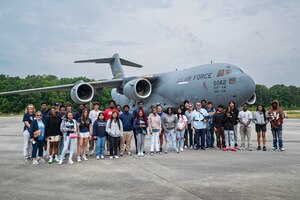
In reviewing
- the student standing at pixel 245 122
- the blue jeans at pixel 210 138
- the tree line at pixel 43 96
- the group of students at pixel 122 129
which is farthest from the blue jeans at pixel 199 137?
the tree line at pixel 43 96

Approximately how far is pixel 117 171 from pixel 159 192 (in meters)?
1.93

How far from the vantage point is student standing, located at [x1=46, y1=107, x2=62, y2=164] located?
25.5ft

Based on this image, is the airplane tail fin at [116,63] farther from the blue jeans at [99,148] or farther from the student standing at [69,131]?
the student standing at [69,131]

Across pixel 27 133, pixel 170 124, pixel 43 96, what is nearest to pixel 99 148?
pixel 27 133

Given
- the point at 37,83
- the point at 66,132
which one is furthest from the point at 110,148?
the point at 37,83

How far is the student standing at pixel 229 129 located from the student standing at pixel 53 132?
5349mm

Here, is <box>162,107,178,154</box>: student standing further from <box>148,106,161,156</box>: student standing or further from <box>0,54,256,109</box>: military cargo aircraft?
<box>0,54,256,109</box>: military cargo aircraft

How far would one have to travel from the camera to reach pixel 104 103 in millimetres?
74438

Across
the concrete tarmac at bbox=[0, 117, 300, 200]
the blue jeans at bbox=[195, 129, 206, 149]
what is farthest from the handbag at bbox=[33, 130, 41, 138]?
the blue jeans at bbox=[195, 129, 206, 149]

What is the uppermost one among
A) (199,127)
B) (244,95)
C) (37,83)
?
(37,83)

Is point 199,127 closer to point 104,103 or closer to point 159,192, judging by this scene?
point 159,192

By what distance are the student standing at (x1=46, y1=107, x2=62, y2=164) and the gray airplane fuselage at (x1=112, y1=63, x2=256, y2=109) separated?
8711 millimetres

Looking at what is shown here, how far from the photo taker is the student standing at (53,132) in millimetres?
7785

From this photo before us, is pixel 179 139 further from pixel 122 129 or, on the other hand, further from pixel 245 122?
pixel 245 122
